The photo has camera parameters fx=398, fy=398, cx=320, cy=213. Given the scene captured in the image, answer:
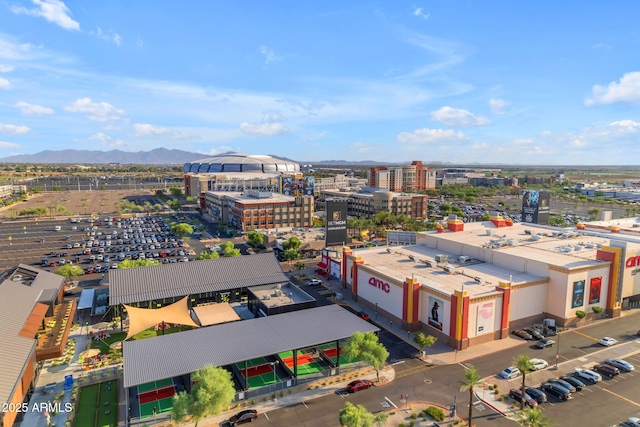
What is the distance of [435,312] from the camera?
1955 inches

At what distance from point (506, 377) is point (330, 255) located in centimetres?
4098

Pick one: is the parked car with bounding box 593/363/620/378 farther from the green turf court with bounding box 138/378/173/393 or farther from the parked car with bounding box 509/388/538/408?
the green turf court with bounding box 138/378/173/393

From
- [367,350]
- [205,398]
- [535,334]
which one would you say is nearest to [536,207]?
[535,334]

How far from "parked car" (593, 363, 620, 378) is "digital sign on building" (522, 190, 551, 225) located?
65440 mm

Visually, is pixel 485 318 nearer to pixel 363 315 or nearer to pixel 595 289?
pixel 363 315

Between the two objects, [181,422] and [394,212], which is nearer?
[181,422]

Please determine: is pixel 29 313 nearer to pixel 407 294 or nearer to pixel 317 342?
pixel 317 342

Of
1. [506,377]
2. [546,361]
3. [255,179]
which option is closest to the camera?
[506,377]

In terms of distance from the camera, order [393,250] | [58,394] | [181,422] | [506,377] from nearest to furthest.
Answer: [181,422] < [58,394] < [506,377] < [393,250]

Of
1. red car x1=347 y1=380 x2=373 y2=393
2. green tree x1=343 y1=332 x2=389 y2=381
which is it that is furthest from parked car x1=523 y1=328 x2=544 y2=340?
red car x1=347 y1=380 x2=373 y2=393

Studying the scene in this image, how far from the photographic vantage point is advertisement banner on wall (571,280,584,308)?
52.8 m

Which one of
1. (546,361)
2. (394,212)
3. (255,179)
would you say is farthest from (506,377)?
(255,179)

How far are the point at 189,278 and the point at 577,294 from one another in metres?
53.8

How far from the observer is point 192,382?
117ft
